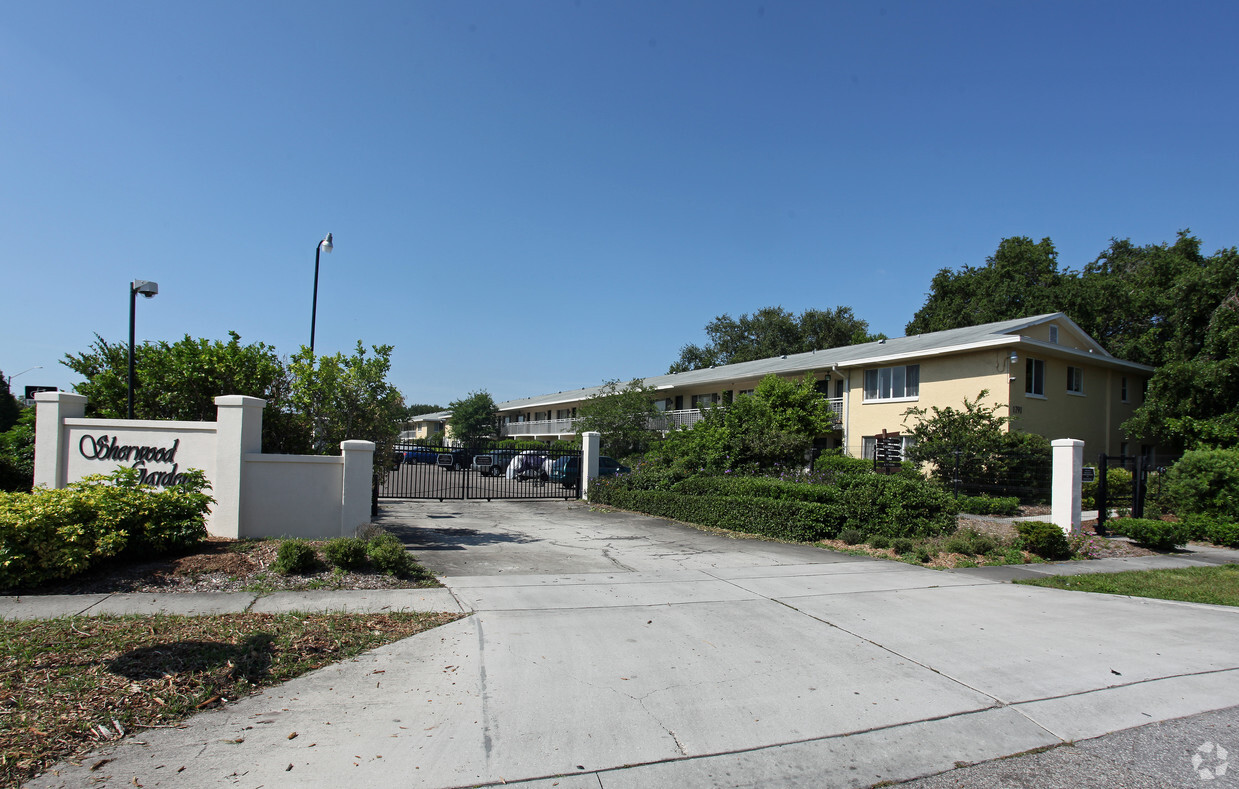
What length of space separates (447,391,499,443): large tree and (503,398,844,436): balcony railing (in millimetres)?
2474

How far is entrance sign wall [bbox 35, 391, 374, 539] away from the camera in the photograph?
31.8 feet

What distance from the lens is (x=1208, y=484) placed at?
1368 centimetres

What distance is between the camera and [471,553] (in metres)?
10.6

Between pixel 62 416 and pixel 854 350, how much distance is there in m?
28.1

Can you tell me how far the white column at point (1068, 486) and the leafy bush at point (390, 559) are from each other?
1173cm

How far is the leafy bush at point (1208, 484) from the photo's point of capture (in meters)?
13.4

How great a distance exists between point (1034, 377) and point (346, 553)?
76.8 ft

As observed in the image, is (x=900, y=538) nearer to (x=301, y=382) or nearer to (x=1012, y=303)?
(x=301, y=382)

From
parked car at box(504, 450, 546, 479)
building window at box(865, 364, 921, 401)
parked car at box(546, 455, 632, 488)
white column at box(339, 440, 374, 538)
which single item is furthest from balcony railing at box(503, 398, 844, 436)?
white column at box(339, 440, 374, 538)

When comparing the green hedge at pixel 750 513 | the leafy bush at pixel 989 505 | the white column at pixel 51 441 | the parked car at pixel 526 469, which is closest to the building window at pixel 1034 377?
the leafy bush at pixel 989 505

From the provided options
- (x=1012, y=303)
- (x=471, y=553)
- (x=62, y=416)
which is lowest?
(x=471, y=553)

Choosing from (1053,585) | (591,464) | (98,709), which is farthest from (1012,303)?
(98,709)

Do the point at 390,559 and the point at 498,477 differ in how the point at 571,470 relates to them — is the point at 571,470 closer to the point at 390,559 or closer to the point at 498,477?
the point at 498,477

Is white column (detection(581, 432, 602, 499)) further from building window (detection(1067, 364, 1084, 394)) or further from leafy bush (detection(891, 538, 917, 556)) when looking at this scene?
building window (detection(1067, 364, 1084, 394))
